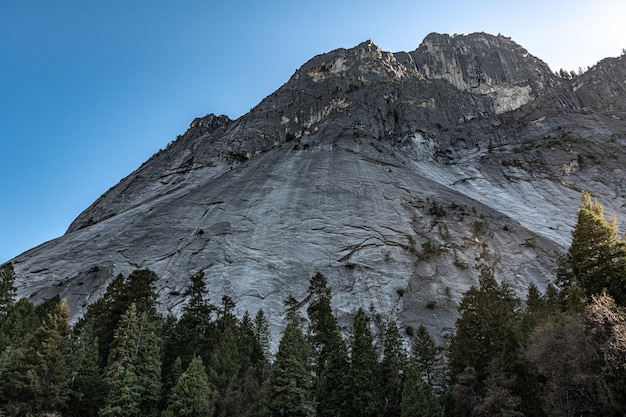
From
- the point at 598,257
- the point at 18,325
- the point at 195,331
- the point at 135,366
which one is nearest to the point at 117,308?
the point at 195,331

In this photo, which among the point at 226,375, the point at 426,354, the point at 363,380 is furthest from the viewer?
the point at 426,354

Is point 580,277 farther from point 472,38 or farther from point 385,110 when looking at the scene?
point 472,38

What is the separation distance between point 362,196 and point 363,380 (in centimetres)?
3124

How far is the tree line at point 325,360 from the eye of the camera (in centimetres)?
1997

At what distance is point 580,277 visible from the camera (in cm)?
2250

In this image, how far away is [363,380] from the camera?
3014 cm

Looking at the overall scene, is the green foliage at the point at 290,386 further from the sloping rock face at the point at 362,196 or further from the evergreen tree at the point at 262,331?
the sloping rock face at the point at 362,196

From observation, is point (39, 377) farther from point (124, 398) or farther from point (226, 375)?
point (226, 375)

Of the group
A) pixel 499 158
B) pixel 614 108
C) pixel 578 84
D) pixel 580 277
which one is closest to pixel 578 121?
pixel 614 108

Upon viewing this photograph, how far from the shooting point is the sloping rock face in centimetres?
4550

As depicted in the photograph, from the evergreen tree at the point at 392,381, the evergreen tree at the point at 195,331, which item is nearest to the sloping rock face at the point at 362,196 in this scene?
the evergreen tree at the point at 195,331

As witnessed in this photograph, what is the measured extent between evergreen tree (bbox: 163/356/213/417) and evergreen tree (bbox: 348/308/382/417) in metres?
9.45

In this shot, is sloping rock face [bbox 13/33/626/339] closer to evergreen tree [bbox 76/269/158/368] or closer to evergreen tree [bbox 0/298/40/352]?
evergreen tree [bbox 0/298/40/352]

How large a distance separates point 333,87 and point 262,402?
88.1 meters
